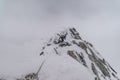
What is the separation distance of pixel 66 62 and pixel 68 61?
163 centimetres

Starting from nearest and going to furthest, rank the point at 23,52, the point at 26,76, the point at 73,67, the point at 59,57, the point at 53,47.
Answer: the point at 26,76 < the point at 73,67 < the point at 59,57 < the point at 53,47 < the point at 23,52

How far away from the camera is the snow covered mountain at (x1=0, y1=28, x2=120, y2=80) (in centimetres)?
8538

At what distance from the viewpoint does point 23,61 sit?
9975 centimetres

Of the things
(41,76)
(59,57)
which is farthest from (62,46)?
(41,76)

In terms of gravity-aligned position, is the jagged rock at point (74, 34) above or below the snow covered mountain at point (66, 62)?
above

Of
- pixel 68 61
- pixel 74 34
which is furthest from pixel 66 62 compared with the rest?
pixel 74 34

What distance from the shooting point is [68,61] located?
95.2 metres

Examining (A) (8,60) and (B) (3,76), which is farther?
(A) (8,60)

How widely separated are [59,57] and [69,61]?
451 centimetres

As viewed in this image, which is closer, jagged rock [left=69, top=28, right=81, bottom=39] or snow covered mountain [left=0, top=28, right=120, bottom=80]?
snow covered mountain [left=0, top=28, right=120, bottom=80]

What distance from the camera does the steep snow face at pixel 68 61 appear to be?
282ft

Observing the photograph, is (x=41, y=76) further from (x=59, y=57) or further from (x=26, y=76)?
(x=59, y=57)

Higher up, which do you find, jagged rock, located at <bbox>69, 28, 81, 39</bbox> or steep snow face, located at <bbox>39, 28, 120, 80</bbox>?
jagged rock, located at <bbox>69, 28, 81, 39</bbox>

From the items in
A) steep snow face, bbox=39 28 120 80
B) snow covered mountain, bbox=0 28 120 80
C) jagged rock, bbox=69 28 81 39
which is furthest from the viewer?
jagged rock, bbox=69 28 81 39
